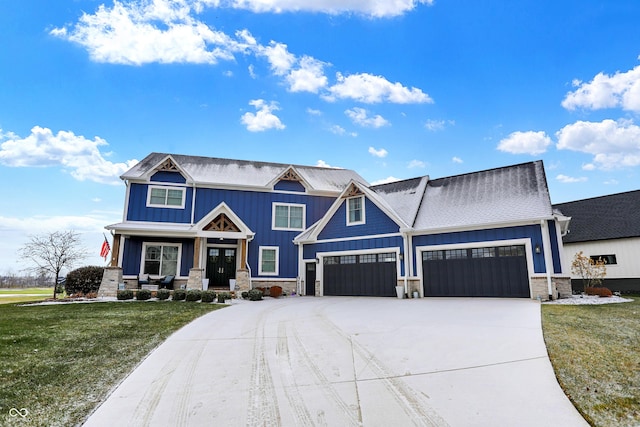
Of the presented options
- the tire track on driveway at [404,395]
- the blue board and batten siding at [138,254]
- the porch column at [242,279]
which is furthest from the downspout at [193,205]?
the tire track on driveway at [404,395]

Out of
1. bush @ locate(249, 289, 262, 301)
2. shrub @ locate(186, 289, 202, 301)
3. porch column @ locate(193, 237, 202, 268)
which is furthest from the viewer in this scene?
porch column @ locate(193, 237, 202, 268)

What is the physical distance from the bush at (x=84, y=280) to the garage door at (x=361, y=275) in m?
11.5

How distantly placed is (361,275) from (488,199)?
7196 millimetres

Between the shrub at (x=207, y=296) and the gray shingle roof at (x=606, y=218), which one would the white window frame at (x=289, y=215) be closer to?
the shrub at (x=207, y=296)

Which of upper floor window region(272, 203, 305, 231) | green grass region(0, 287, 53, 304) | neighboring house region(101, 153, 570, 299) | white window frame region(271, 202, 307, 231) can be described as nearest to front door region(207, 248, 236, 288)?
neighboring house region(101, 153, 570, 299)

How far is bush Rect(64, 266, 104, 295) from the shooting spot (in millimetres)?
17422

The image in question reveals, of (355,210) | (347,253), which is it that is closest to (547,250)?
(355,210)

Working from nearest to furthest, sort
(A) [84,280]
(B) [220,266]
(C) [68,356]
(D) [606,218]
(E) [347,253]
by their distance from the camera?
(C) [68,356] → (A) [84,280] → (E) [347,253] → (B) [220,266] → (D) [606,218]

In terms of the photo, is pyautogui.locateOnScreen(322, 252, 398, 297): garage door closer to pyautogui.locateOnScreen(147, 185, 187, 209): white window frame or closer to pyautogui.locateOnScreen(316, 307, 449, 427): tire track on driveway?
pyautogui.locateOnScreen(147, 185, 187, 209): white window frame

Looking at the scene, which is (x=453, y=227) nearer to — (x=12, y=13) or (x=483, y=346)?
(x=483, y=346)

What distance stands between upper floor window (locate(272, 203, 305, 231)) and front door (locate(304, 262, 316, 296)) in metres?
2.42

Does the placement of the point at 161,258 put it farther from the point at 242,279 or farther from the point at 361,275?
the point at 361,275

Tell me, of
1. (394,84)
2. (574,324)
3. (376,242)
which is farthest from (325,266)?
(574,324)

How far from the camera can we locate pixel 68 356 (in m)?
5.70
